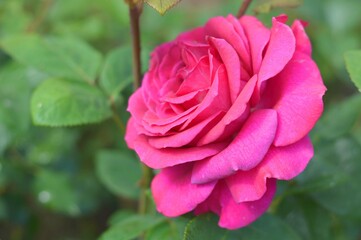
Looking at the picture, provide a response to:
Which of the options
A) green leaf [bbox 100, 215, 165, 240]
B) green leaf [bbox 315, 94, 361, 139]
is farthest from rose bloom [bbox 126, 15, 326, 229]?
green leaf [bbox 315, 94, 361, 139]

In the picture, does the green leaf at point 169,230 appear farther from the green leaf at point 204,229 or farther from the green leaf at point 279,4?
the green leaf at point 279,4

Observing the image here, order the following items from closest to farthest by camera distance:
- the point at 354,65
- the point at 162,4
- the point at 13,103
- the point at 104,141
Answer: the point at 162,4
the point at 354,65
the point at 13,103
the point at 104,141

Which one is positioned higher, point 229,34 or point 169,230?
point 229,34

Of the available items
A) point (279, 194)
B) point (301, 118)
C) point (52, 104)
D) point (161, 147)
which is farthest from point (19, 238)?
point (301, 118)

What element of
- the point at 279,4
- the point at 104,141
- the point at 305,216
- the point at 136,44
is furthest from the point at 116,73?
the point at 104,141

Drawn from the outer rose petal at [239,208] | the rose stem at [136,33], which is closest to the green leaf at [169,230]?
the outer rose petal at [239,208]

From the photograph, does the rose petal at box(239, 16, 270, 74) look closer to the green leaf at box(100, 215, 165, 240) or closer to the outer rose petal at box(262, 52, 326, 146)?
the outer rose petal at box(262, 52, 326, 146)

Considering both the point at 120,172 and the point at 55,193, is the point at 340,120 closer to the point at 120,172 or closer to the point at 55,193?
the point at 120,172
